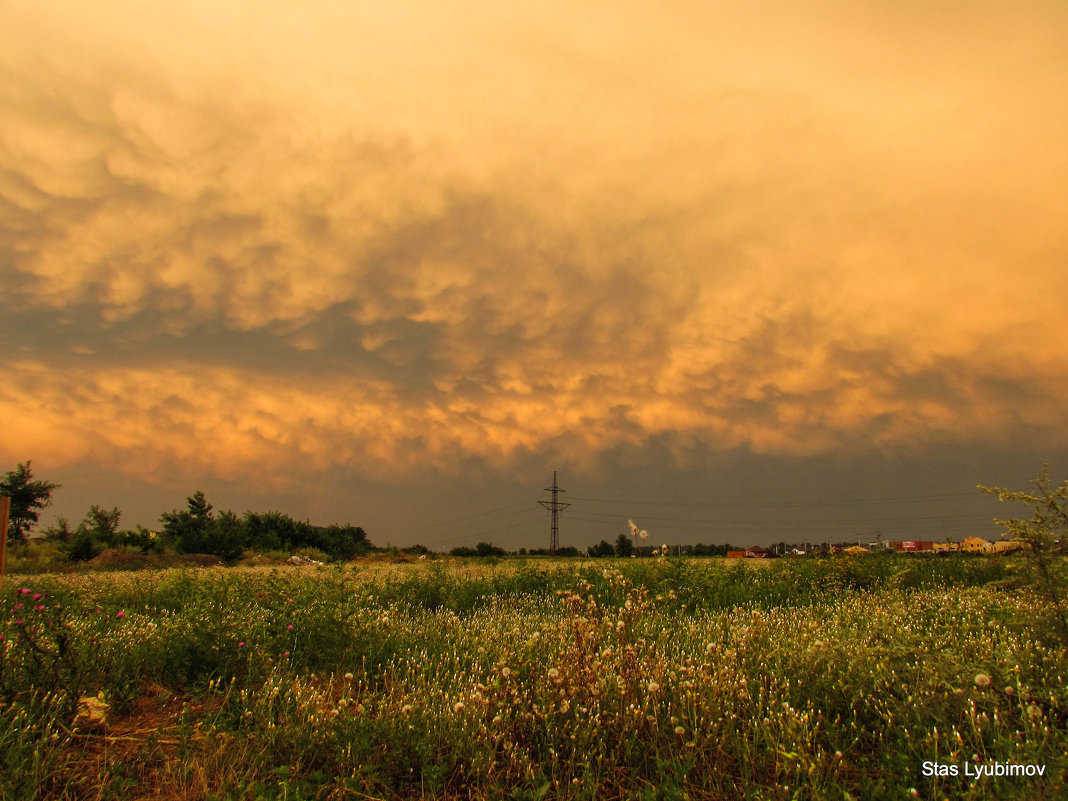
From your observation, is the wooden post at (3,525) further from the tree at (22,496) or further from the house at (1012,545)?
the tree at (22,496)

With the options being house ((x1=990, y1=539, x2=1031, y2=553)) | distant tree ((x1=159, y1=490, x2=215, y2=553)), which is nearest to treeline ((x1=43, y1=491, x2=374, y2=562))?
distant tree ((x1=159, y1=490, x2=215, y2=553))

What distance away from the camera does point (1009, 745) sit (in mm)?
3738

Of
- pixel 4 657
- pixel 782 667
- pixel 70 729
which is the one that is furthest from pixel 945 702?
pixel 4 657

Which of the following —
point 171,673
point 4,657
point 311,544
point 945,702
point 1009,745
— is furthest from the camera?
point 311,544

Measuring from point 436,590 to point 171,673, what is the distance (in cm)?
636

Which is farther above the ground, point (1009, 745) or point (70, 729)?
point (1009, 745)

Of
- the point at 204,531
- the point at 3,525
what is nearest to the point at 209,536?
the point at 204,531

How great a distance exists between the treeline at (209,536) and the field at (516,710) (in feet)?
93.9

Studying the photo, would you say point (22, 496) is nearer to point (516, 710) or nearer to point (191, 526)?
point (191, 526)

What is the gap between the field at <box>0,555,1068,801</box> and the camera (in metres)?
3.87

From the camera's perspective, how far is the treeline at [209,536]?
3106 cm

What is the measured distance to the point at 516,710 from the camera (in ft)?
15.7

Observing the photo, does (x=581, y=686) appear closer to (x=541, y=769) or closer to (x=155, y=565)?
(x=541, y=769)

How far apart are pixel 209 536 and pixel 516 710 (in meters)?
36.5
